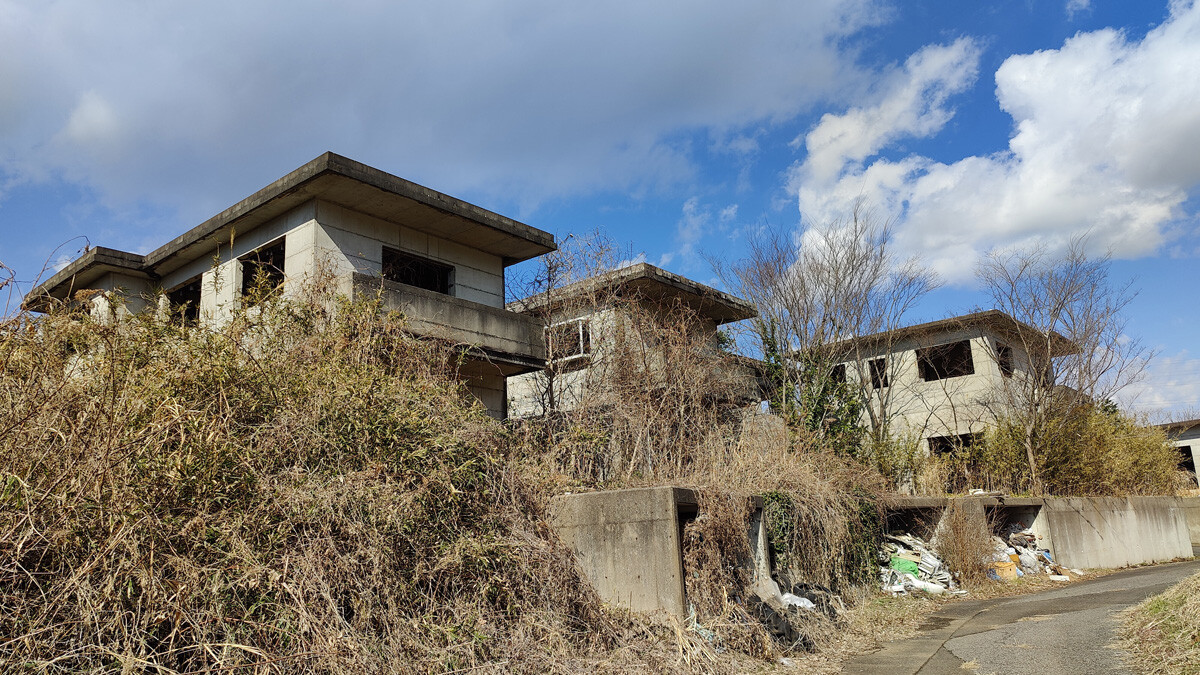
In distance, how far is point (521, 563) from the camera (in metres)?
5.88

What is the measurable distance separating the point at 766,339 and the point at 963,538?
7.10 m

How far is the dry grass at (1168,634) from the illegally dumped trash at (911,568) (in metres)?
3.66

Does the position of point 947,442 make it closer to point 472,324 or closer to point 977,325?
point 977,325

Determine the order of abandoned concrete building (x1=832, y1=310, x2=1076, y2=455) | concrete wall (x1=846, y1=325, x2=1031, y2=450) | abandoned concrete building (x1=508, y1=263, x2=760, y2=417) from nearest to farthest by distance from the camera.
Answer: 1. abandoned concrete building (x1=508, y1=263, x2=760, y2=417)
2. abandoned concrete building (x1=832, y1=310, x2=1076, y2=455)
3. concrete wall (x1=846, y1=325, x2=1031, y2=450)

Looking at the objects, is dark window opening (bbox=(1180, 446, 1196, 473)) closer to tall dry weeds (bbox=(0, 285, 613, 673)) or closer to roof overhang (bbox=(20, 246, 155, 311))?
tall dry weeds (bbox=(0, 285, 613, 673))

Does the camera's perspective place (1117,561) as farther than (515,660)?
Yes

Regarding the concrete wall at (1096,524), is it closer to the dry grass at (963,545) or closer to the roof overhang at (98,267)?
the dry grass at (963,545)

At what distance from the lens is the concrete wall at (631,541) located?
661 centimetres

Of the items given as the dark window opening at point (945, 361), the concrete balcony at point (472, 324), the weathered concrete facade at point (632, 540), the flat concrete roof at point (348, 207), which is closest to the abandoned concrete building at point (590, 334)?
the concrete balcony at point (472, 324)

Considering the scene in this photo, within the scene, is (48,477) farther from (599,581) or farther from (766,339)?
(766,339)

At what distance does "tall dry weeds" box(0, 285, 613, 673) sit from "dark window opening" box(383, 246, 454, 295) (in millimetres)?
7057

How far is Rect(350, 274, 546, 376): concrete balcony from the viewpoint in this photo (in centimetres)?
1145

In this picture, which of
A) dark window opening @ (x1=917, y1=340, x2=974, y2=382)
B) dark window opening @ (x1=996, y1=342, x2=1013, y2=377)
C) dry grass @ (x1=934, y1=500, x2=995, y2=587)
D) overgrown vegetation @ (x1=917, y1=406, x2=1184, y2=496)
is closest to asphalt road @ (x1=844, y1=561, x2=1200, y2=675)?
dry grass @ (x1=934, y1=500, x2=995, y2=587)

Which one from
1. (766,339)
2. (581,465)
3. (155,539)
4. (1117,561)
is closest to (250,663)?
(155,539)
